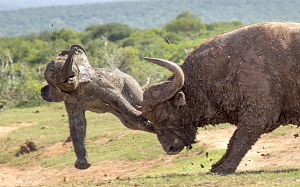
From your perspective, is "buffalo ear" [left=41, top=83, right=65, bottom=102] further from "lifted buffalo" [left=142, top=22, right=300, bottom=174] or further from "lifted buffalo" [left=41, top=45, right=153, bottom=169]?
"lifted buffalo" [left=142, top=22, right=300, bottom=174]

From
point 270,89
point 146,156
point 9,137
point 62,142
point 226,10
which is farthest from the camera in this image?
point 226,10

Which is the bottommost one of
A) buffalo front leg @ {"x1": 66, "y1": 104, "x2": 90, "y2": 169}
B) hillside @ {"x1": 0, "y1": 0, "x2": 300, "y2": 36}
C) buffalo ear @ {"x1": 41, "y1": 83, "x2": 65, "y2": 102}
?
hillside @ {"x1": 0, "y1": 0, "x2": 300, "y2": 36}

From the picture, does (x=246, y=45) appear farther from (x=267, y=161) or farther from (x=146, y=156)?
(x=146, y=156)

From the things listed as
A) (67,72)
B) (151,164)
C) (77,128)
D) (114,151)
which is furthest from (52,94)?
(114,151)

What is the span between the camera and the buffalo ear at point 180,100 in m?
8.19

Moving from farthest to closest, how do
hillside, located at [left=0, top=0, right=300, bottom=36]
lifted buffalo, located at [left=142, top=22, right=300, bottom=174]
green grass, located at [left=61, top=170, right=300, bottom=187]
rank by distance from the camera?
hillside, located at [left=0, top=0, right=300, bottom=36] < lifted buffalo, located at [left=142, top=22, right=300, bottom=174] < green grass, located at [left=61, top=170, right=300, bottom=187]

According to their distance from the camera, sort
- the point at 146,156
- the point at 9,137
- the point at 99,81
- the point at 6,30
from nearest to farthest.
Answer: the point at 99,81
the point at 146,156
the point at 9,137
the point at 6,30

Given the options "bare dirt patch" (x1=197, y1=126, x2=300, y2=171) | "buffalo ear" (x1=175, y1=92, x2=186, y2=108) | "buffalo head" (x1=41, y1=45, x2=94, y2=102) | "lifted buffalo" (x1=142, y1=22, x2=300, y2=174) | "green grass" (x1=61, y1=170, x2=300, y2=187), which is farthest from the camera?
"bare dirt patch" (x1=197, y1=126, x2=300, y2=171)

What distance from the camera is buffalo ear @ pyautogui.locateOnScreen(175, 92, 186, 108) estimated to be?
8.19m

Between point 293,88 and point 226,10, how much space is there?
115336mm

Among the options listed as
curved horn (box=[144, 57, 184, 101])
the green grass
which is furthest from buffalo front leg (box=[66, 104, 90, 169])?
curved horn (box=[144, 57, 184, 101])

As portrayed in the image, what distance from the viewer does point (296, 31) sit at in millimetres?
8117

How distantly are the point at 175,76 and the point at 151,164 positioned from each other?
4653 millimetres

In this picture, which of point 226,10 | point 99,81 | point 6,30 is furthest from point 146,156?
point 6,30
